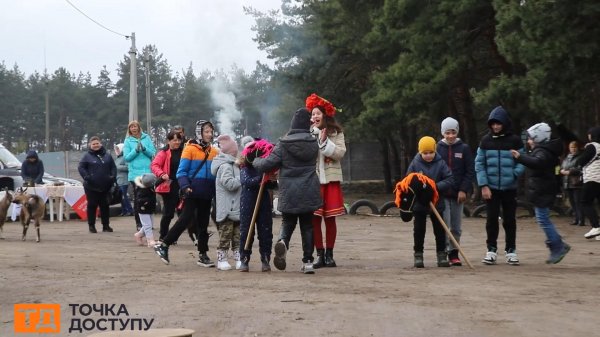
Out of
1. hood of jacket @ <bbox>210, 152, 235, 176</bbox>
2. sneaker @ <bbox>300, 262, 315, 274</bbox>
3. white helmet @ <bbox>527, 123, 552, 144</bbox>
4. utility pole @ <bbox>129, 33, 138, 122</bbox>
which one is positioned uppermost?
utility pole @ <bbox>129, 33, 138, 122</bbox>

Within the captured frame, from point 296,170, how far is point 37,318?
389cm

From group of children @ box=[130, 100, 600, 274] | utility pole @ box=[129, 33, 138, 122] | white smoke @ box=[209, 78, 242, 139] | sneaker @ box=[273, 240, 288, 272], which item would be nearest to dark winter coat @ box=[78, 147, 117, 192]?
group of children @ box=[130, 100, 600, 274]

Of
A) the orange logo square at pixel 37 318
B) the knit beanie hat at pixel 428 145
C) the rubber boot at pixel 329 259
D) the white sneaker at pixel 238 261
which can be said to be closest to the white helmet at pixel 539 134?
the knit beanie hat at pixel 428 145

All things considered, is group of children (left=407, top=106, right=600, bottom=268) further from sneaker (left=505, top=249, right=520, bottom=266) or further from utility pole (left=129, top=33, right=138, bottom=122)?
utility pole (left=129, top=33, right=138, bottom=122)

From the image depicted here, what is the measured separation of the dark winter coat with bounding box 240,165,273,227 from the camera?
11427 millimetres

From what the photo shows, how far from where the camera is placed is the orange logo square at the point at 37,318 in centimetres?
749

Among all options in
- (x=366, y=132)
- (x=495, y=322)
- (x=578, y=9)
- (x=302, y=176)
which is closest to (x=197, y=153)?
(x=302, y=176)

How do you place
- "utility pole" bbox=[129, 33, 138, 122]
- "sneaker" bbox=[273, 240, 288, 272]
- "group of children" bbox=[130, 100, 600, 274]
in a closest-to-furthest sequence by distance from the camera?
1. "sneaker" bbox=[273, 240, 288, 272]
2. "group of children" bbox=[130, 100, 600, 274]
3. "utility pole" bbox=[129, 33, 138, 122]

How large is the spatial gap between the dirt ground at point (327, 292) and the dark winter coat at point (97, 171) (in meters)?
3.89

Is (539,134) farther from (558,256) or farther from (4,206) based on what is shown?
(4,206)

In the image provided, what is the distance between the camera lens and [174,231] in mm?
12234

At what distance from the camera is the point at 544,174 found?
1210 cm

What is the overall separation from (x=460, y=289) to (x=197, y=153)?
4.23 metres

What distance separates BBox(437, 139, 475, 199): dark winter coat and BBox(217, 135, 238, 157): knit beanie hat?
8.71ft
